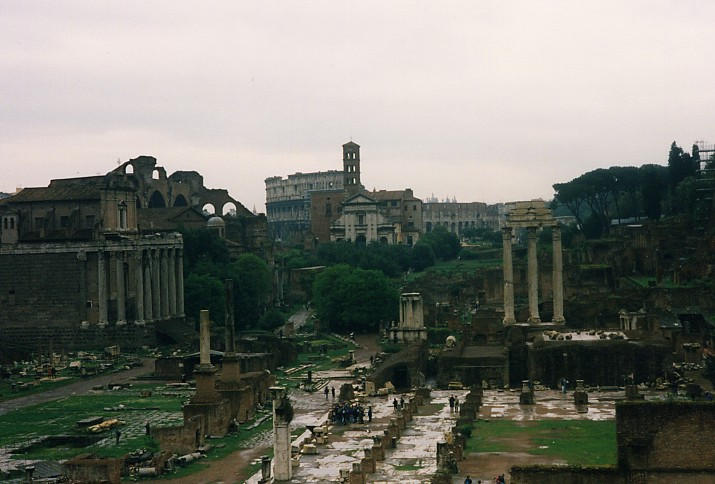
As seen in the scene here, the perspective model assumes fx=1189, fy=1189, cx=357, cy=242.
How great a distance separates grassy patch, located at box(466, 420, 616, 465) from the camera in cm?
4131

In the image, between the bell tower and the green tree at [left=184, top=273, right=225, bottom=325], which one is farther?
the bell tower

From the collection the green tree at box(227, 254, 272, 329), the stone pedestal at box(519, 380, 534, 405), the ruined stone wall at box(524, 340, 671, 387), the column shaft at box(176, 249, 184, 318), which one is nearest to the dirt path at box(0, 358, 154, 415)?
the column shaft at box(176, 249, 184, 318)

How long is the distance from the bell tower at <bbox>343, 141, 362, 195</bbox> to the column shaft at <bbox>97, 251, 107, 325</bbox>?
92194 millimetres

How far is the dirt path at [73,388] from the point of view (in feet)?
189

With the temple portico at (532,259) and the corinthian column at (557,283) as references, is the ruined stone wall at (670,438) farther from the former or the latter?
the corinthian column at (557,283)

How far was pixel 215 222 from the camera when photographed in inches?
4619

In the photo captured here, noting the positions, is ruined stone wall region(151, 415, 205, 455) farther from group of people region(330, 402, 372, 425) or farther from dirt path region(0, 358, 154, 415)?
dirt path region(0, 358, 154, 415)

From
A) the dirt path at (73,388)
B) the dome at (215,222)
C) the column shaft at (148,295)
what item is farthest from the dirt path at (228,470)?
the dome at (215,222)

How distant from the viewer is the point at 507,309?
75.1 meters

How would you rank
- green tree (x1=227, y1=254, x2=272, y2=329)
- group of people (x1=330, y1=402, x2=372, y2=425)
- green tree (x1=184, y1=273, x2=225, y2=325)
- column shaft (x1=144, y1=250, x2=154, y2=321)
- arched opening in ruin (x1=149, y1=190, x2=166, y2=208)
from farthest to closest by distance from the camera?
arched opening in ruin (x1=149, y1=190, x2=166, y2=208) → green tree (x1=227, y1=254, x2=272, y2=329) → green tree (x1=184, y1=273, x2=225, y2=325) → column shaft (x1=144, y1=250, x2=154, y2=321) → group of people (x1=330, y1=402, x2=372, y2=425)

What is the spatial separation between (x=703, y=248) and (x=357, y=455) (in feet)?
178

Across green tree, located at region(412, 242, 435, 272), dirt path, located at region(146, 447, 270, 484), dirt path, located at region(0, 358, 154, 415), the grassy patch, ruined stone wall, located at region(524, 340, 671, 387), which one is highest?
green tree, located at region(412, 242, 435, 272)

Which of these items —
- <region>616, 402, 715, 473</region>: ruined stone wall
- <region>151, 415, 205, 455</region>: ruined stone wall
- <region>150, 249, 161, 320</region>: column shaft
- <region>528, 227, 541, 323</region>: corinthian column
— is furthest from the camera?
<region>150, 249, 161, 320</region>: column shaft

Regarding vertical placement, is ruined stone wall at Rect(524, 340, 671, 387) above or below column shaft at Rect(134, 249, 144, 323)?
below
